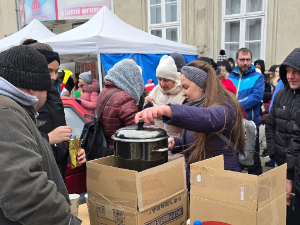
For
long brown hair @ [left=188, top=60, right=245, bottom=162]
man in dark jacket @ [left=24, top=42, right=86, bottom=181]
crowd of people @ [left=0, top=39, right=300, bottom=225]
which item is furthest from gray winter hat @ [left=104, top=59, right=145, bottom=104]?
long brown hair @ [left=188, top=60, right=245, bottom=162]

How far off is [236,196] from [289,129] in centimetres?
142

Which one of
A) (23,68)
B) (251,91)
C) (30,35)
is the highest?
(30,35)

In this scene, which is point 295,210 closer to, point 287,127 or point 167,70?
point 287,127

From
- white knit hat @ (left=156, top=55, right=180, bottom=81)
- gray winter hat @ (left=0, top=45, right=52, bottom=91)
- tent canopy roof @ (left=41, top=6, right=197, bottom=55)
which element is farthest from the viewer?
tent canopy roof @ (left=41, top=6, right=197, bottom=55)

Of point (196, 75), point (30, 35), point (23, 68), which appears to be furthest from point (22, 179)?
point (30, 35)

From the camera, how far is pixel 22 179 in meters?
0.96

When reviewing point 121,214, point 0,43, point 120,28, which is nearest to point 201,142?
point 121,214

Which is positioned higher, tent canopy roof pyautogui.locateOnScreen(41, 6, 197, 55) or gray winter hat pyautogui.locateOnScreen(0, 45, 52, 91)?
tent canopy roof pyautogui.locateOnScreen(41, 6, 197, 55)

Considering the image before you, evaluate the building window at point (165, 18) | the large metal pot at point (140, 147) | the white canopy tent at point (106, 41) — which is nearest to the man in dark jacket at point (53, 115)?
the large metal pot at point (140, 147)

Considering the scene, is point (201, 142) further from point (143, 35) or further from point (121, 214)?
point (143, 35)

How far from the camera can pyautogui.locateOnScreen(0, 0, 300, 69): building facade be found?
8102 mm

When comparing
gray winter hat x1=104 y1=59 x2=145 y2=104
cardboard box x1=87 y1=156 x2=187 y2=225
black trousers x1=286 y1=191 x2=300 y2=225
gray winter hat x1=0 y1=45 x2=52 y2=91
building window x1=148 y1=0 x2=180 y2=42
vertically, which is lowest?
black trousers x1=286 y1=191 x2=300 y2=225

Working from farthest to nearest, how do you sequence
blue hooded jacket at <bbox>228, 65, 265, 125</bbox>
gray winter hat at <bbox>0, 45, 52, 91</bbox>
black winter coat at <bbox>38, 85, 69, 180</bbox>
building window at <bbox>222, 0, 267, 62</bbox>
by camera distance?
building window at <bbox>222, 0, 267, 62</bbox> < blue hooded jacket at <bbox>228, 65, 265, 125</bbox> < black winter coat at <bbox>38, 85, 69, 180</bbox> < gray winter hat at <bbox>0, 45, 52, 91</bbox>

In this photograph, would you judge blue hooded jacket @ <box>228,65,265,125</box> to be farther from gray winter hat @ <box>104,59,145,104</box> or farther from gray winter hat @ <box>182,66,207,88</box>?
gray winter hat @ <box>182,66,207,88</box>
